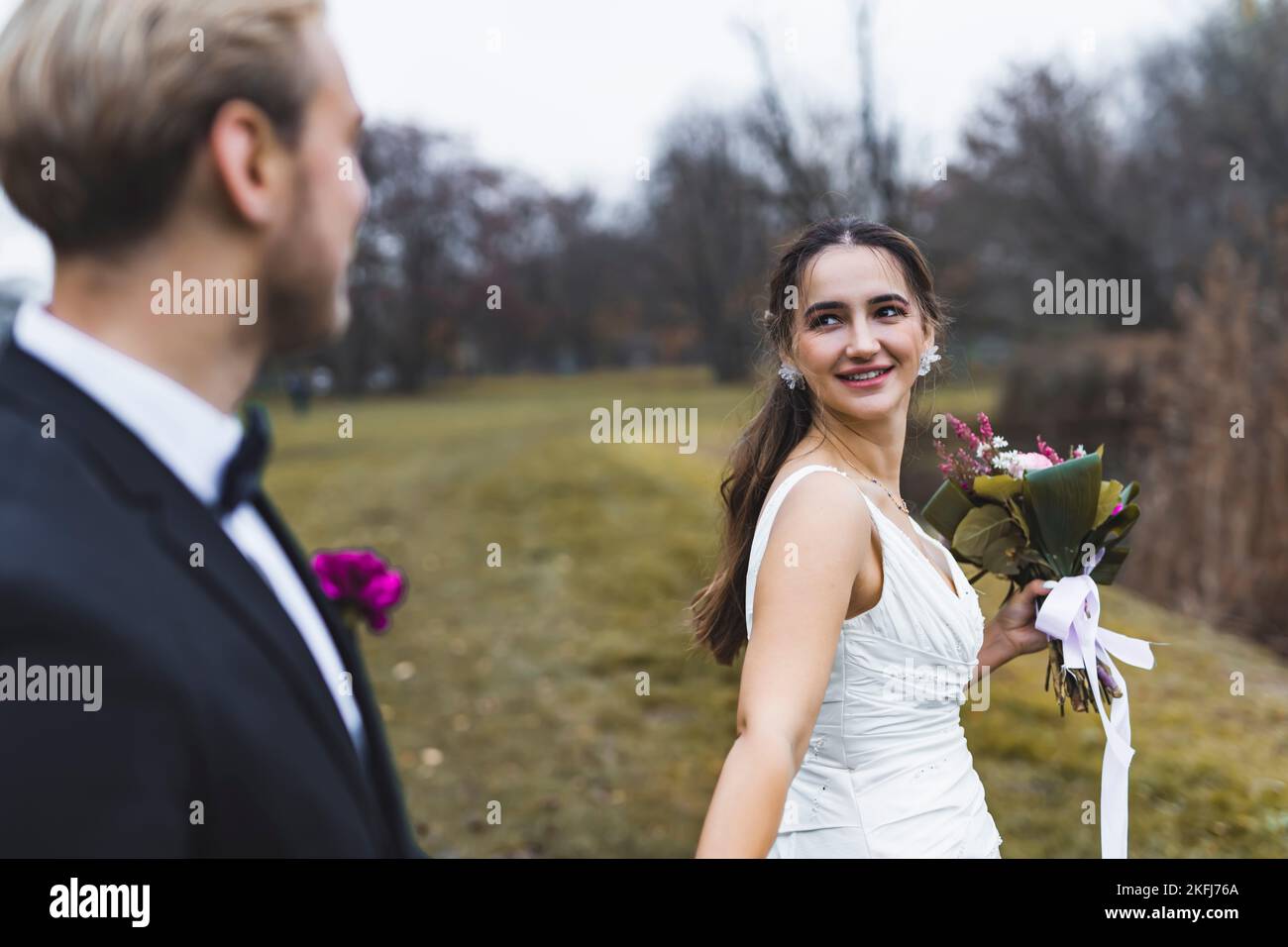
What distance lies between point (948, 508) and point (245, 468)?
177cm

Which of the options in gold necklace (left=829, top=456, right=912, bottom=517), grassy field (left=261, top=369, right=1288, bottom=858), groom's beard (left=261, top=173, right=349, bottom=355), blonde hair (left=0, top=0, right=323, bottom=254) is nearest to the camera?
blonde hair (left=0, top=0, right=323, bottom=254)

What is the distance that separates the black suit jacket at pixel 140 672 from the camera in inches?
33.4

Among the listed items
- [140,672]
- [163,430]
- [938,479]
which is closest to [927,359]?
[163,430]

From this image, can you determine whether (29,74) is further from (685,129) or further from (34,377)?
(685,129)

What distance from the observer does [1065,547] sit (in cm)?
224

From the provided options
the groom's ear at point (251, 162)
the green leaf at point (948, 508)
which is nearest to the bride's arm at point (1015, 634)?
the green leaf at point (948, 508)

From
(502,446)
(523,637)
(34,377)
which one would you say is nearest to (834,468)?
(34,377)

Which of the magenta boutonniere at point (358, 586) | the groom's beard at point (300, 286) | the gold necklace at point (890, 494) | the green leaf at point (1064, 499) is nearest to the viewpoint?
the groom's beard at point (300, 286)

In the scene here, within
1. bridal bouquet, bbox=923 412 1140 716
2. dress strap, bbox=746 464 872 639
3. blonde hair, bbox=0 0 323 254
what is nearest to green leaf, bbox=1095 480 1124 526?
bridal bouquet, bbox=923 412 1140 716

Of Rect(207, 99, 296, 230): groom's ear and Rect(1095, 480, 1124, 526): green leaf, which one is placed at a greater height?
Rect(207, 99, 296, 230): groom's ear

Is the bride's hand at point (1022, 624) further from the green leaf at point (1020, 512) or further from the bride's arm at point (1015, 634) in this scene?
the green leaf at point (1020, 512)

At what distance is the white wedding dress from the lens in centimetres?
199

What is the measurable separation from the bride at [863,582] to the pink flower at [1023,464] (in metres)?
0.26

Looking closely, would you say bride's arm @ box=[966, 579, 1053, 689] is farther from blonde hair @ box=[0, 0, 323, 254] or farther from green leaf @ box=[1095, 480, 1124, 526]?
blonde hair @ box=[0, 0, 323, 254]
